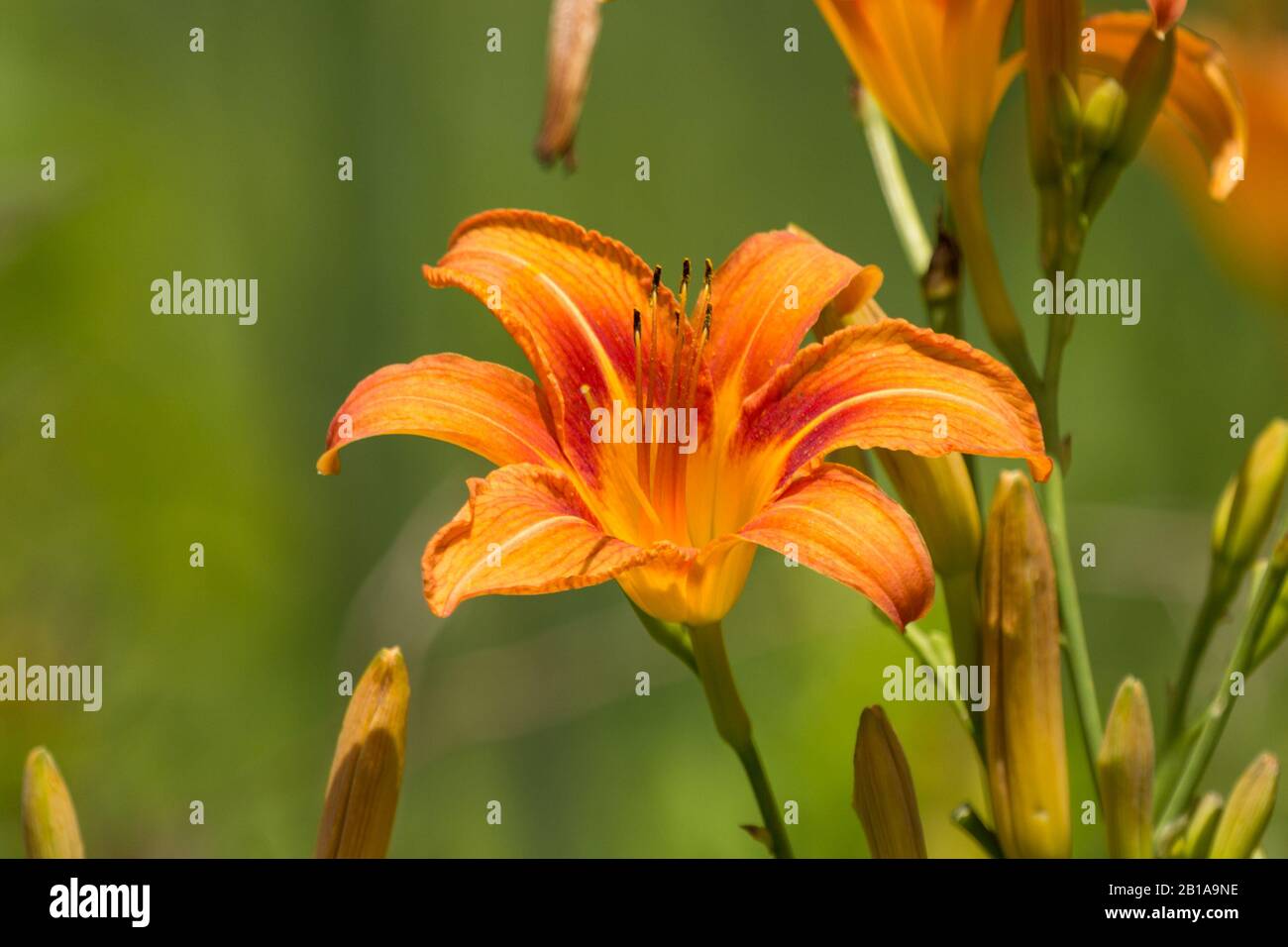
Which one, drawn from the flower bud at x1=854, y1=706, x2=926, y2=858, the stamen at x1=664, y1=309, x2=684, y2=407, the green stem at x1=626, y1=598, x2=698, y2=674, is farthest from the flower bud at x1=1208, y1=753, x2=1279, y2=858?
the stamen at x1=664, y1=309, x2=684, y2=407

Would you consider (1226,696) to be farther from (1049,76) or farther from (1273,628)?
(1049,76)

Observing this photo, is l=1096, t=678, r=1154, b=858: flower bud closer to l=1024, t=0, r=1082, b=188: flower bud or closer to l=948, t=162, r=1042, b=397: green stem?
l=948, t=162, r=1042, b=397: green stem

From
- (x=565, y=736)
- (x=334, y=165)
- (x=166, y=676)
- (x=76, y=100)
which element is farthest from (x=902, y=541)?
(x=76, y=100)

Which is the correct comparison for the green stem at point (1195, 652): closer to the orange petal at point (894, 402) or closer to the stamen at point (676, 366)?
the orange petal at point (894, 402)

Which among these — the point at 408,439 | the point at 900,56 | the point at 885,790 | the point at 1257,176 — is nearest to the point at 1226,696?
the point at 885,790

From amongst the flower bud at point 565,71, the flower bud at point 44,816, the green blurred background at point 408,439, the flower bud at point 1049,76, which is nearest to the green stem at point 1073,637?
the flower bud at point 1049,76

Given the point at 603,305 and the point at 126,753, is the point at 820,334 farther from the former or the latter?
the point at 126,753
